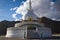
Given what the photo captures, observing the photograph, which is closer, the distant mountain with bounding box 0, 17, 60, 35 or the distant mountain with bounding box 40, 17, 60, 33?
the distant mountain with bounding box 0, 17, 60, 35

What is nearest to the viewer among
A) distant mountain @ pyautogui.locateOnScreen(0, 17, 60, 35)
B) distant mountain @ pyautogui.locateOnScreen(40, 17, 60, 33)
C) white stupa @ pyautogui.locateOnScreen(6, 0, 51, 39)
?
white stupa @ pyautogui.locateOnScreen(6, 0, 51, 39)

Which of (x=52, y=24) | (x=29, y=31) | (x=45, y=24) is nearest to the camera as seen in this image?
(x=29, y=31)

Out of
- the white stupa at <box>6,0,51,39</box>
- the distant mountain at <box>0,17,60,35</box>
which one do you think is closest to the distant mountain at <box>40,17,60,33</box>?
the distant mountain at <box>0,17,60,35</box>

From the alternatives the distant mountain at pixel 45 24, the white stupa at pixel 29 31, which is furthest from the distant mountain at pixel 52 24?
the white stupa at pixel 29 31

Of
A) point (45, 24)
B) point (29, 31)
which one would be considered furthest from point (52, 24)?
point (29, 31)

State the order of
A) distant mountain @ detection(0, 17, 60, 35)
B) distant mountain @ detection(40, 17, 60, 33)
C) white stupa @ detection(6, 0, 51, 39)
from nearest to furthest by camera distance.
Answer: white stupa @ detection(6, 0, 51, 39), distant mountain @ detection(0, 17, 60, 35), distant mountain @ detection(40, 17, 60, 33)

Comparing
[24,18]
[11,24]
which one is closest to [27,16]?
[24,18]

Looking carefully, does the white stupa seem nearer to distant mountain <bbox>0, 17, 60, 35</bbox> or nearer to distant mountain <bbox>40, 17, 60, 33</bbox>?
distant mountain <bbox>0, 17, 60, 35</bbox>

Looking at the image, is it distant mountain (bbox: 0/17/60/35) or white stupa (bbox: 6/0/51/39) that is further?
distant mountain (bbox: 0/17/60/35)

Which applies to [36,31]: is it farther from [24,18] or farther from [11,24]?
[11,24]

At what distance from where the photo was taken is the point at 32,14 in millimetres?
40375

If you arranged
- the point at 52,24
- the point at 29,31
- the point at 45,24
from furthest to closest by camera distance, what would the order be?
the point at 52,24 < the point at 45,24 < the point at 29,31

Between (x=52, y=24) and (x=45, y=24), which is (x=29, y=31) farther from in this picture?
(x=52, y=24)

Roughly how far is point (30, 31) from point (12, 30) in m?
3.47
